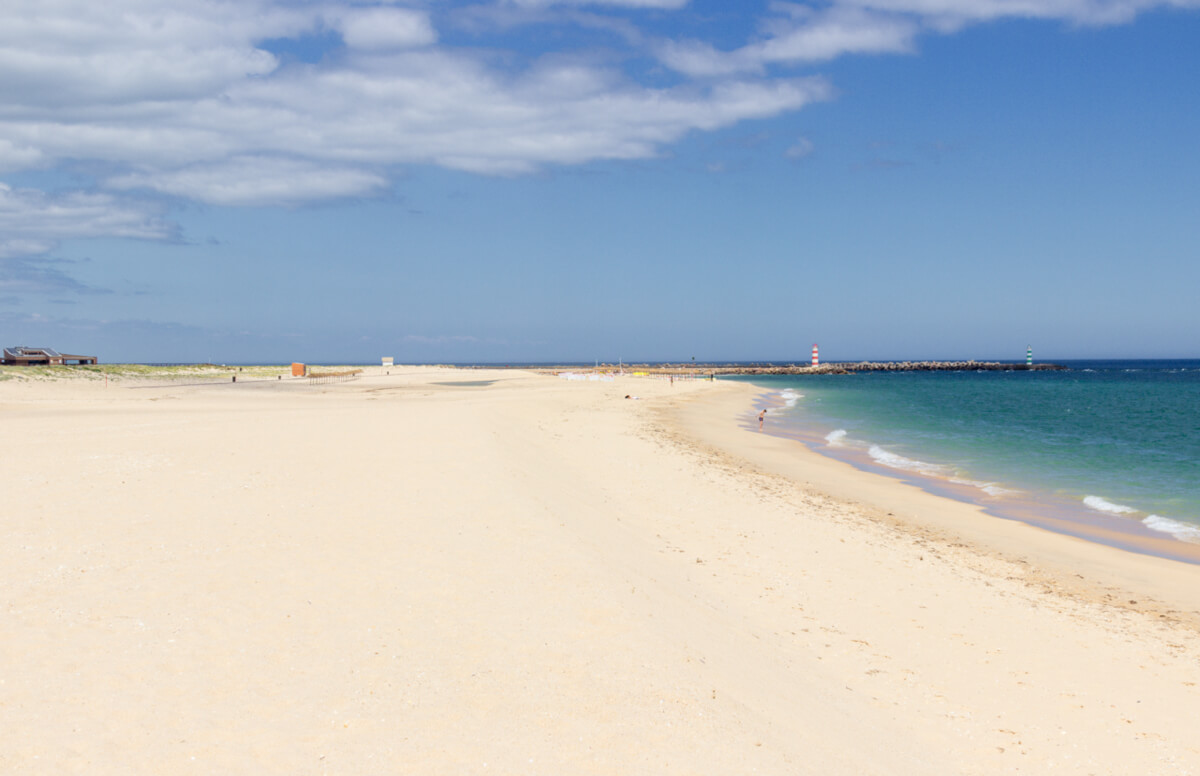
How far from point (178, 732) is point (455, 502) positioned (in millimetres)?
7815

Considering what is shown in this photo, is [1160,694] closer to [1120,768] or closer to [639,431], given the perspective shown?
[1120,768]

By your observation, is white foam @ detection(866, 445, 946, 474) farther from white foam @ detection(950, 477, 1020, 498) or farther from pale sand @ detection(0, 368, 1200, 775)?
pale sand @ detection(0, 368, 1200, 775)

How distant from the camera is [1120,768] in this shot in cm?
655

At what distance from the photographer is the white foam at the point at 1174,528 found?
54.9ft

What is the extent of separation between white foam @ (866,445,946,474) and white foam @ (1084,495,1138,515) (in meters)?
5.23

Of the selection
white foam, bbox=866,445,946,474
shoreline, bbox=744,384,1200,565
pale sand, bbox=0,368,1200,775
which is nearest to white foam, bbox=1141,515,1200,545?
shoreline, bbox=744,384,1200,565

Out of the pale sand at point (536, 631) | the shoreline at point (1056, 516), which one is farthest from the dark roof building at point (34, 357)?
the shoreline at point (1056, 516)

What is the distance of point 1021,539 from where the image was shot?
15891 mm

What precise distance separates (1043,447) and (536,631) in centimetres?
3307

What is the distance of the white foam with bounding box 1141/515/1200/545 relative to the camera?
54.9ft

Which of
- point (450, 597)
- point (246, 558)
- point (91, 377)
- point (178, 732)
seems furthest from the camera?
point (91, 377)

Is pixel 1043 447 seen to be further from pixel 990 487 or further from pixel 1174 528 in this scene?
pixel 1174 528

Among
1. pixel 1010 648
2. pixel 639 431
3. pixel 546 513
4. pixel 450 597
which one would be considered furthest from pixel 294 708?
pixel 639 431

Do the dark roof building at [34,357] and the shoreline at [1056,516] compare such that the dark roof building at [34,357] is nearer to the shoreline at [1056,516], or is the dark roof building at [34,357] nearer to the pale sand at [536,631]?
the pale sand at [536,631]
